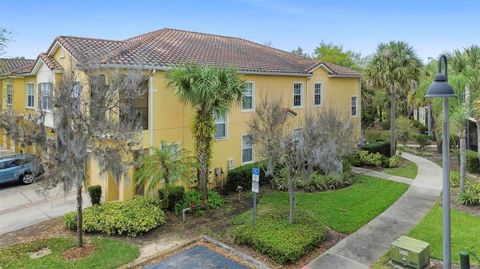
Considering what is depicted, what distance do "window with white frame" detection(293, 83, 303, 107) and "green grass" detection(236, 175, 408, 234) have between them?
665cm

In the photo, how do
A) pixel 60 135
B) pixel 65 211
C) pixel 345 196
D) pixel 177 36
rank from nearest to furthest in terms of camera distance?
pixel 60 135 < pixel 65 211 < pixel 345 196 < pixel 177 36

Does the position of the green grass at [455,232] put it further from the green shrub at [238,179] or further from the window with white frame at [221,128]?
the window with white frame at [221,128]

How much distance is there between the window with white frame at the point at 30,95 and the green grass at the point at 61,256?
47.6 feet

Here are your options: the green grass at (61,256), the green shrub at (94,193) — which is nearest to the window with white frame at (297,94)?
the green shrub at (94,193)

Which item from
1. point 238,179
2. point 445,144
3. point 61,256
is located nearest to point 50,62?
point 61,256

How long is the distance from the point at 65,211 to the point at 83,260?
5.81 metres

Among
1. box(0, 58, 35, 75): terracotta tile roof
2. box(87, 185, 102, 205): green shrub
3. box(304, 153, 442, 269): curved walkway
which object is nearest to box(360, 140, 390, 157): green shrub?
box(304, 153, 442, 269): curved walkway

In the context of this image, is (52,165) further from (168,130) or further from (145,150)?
(168,130)

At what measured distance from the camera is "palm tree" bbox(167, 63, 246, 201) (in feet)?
44.3

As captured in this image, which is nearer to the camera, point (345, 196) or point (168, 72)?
point (168, 72)

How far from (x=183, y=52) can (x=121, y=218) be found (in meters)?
9.86

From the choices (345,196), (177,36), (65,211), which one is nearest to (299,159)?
(345,196)

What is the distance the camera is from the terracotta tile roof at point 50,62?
16234 millimetres

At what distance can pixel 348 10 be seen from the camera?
16578 millimetres
